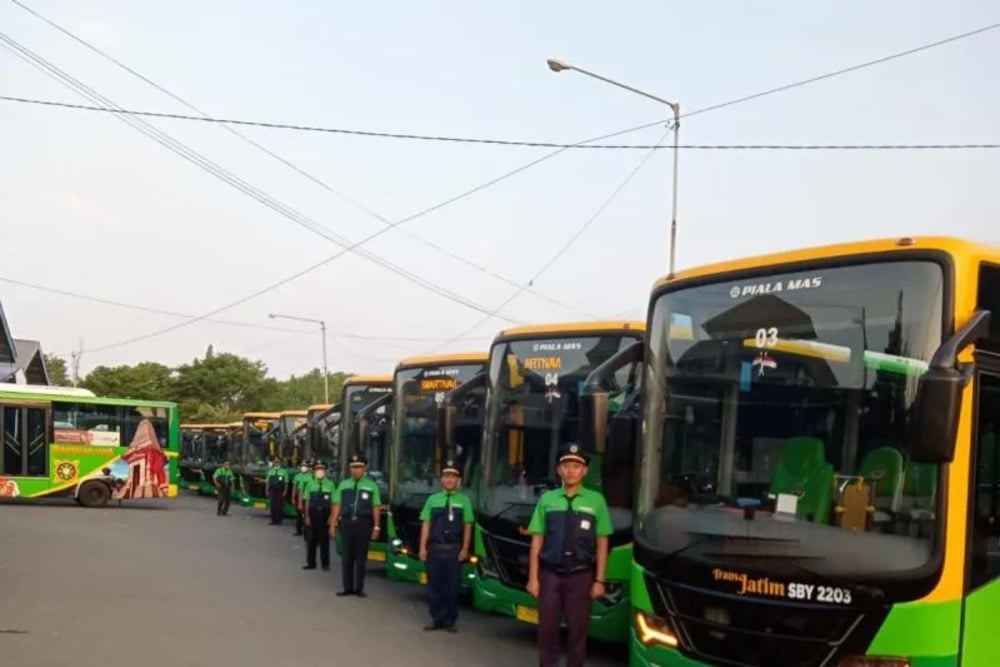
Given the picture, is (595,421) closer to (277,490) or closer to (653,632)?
(653,632)

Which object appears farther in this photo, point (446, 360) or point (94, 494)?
point (94, 494)

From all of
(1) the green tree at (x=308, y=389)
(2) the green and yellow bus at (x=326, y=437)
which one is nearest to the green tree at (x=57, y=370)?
(1) the green tree at (x=308, y=389)

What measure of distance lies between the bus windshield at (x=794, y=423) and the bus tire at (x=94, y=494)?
26493 mm

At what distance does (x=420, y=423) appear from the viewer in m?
13.6

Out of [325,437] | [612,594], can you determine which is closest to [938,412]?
[612,594]

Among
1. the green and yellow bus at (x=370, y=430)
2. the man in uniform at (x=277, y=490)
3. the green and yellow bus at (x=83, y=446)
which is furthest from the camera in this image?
the green and yellow bus at (x=83, y=446)

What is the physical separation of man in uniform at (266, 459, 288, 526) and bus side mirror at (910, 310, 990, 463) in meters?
23.6

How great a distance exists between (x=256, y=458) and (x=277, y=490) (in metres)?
6.35

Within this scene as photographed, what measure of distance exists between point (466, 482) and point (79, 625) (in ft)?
13.7

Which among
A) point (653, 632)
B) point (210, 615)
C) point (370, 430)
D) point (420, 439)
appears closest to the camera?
point (653, 632)

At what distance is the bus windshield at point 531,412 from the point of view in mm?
9516

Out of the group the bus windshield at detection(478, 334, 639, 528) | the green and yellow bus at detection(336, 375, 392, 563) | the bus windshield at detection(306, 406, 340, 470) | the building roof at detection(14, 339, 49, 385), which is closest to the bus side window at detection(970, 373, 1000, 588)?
the bus windshield at detection(478, 334, 639, 528)

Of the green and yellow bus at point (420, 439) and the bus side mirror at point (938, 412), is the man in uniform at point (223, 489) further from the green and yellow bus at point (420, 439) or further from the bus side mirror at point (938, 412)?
the bus side mirror at point (938, 412)

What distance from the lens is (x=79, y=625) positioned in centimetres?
1057
